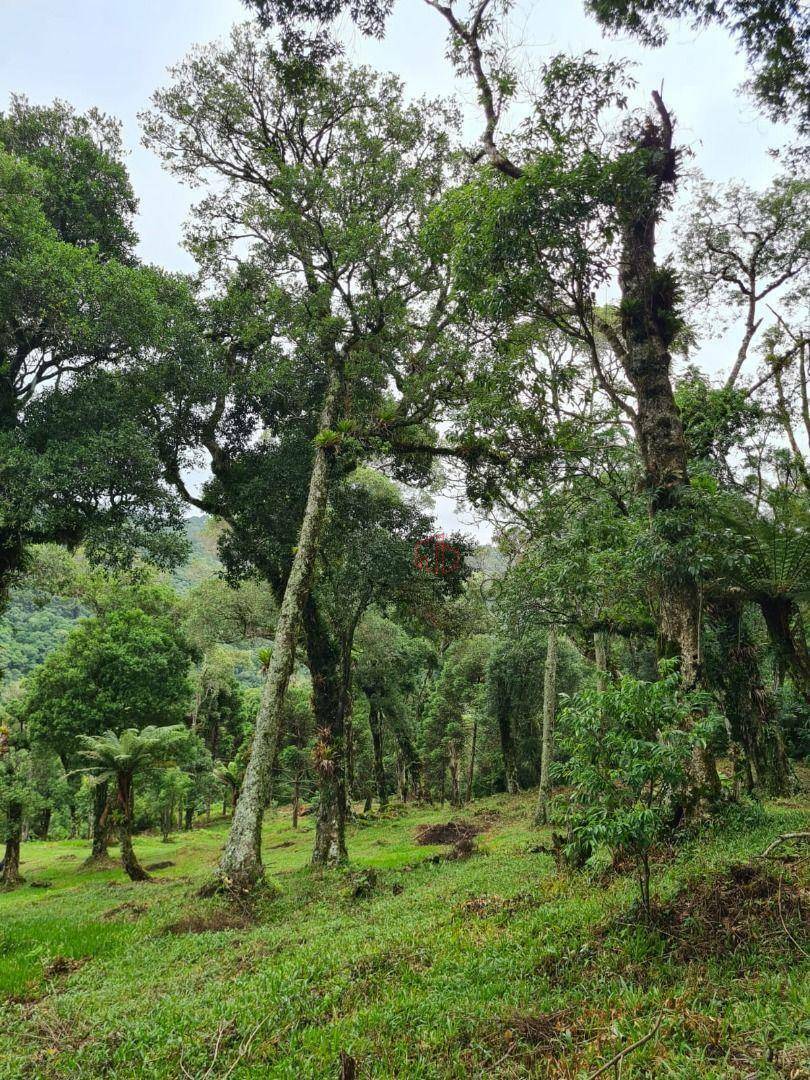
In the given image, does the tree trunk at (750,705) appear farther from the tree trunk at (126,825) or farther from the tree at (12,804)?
the tree at (12,804)

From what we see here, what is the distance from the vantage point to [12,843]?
67.7 ft

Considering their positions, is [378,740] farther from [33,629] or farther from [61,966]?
[33,629]

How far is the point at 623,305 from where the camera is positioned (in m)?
9.33

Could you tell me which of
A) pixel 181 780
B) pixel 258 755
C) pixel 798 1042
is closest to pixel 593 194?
pixel 798 1042

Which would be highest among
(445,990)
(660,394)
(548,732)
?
(660,394)

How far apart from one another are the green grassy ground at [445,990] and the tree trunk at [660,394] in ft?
8.10

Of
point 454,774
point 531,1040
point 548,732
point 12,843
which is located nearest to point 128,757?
point 12,843

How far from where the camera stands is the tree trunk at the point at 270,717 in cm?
1011

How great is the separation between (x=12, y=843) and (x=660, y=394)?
1028 inches

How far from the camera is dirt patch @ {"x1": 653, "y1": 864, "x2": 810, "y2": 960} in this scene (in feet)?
14.6

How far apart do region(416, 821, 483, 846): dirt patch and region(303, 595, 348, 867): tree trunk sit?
563cm

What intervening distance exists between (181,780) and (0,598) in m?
12.9

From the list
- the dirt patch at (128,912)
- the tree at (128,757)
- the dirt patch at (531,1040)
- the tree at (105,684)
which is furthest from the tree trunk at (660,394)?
the tree at (105,684)

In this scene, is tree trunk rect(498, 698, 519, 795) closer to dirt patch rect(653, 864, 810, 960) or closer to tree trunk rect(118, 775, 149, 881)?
tree trunk rect(118, 775, 149, 881)
